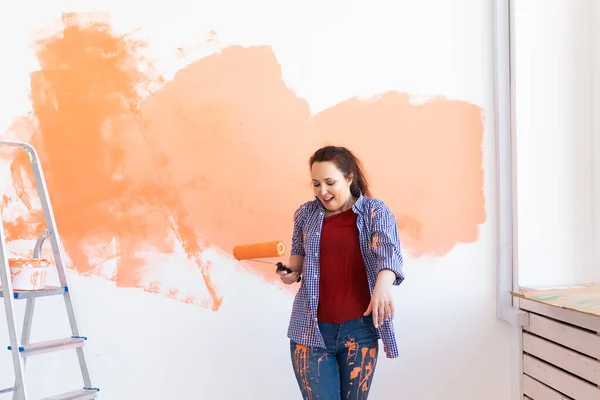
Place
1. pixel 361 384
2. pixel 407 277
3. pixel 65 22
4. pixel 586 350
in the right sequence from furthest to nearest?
pixel 407 277 → pixel 65 22 → pixel 586 350 → pixel 361 384

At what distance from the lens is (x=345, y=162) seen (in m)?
2.14

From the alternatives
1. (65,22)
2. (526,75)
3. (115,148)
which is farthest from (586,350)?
(65,22)

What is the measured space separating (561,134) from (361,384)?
57.6 inches

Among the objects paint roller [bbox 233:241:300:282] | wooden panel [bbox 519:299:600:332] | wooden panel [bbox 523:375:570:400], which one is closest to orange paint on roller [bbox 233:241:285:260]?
paint roller [bbox 233:241:300:282]

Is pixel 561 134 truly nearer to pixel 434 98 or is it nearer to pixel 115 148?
pixel 434 98

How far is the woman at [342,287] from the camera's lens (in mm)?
2018

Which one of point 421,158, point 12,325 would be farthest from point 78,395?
point 421,158

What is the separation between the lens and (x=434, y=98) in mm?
2811

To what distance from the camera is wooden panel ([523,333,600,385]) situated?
2192mm

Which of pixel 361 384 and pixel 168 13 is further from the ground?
pixel 168 13

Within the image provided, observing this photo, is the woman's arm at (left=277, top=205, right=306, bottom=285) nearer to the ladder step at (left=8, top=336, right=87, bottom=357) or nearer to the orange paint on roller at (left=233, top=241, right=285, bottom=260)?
the orange paint on roller at (left=233, top=241, right=285, bottom=260)

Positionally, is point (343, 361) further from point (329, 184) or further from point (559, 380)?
point (559, 380)

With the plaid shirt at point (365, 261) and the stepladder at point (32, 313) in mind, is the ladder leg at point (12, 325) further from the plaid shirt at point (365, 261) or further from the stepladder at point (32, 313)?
the plaid shirt at point (365, 261)

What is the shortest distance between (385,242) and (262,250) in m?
0.42
